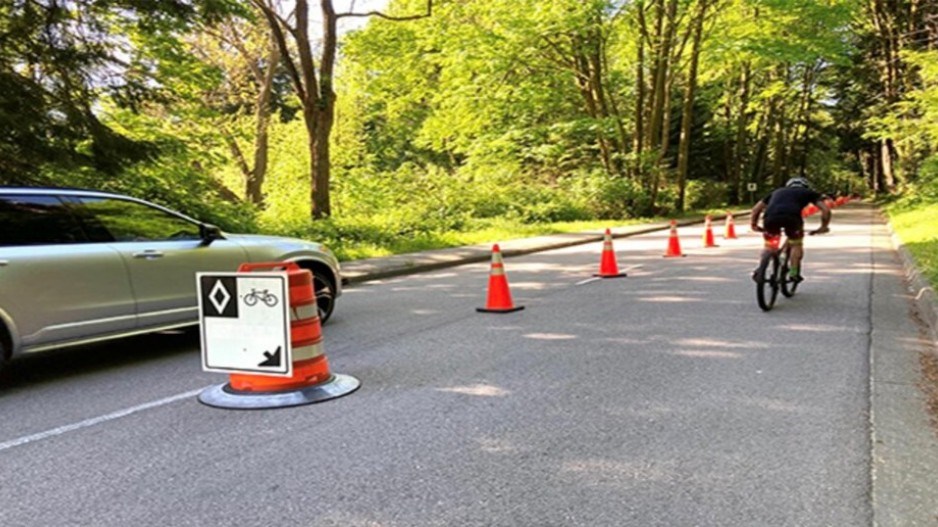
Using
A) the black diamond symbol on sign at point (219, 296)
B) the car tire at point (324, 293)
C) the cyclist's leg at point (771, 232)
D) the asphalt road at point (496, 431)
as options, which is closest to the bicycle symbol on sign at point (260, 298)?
the black diamond symbol on sign at point (219, 296)

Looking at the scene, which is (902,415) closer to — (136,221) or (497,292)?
(497,292)

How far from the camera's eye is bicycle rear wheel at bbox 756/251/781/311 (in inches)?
354

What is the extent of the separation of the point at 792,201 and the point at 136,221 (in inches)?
310

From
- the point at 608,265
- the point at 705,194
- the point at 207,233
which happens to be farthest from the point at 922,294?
the point at 705,194

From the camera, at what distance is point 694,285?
37.9 ft

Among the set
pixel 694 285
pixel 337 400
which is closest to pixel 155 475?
pixel 337 400

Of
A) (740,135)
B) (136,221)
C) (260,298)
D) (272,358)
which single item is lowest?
(272,358)

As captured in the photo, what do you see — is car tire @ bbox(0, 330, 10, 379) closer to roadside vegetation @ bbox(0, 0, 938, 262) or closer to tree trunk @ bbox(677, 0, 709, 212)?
roadside vegetation @ bbox(0, 0, 938, 262)

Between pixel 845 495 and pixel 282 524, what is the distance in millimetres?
2812

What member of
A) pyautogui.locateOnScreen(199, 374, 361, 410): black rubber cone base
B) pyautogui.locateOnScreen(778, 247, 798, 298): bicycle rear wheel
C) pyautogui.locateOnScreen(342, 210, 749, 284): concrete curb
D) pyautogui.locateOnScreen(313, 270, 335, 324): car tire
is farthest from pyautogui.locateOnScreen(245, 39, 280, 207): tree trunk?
pyautogui.locateOnScreen(199, 374, 361, 410): black rubber cone base

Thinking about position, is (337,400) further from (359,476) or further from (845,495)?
(845,495)

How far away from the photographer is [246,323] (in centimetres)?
558

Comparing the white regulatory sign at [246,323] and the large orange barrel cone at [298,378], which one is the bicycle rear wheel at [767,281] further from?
the white regulatory sign at [246,323]

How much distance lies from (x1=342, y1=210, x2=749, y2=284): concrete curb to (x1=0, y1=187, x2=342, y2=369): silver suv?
Answer: 6362mm
